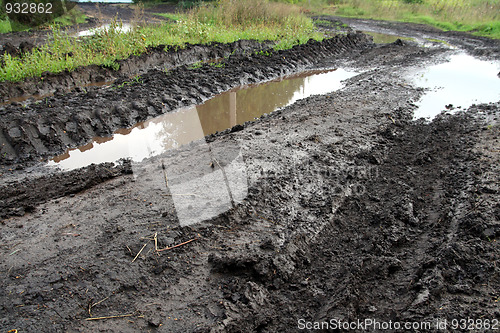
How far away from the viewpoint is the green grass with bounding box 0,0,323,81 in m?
8.44

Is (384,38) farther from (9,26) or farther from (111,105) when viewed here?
(9,26)

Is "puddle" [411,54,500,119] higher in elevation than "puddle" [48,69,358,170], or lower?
higher

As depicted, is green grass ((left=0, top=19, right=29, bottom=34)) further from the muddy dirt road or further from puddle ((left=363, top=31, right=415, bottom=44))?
puddle ((left=363, top=31, right=415, bottom=44))

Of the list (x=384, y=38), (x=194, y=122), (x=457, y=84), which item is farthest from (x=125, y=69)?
(x=384, y=38)

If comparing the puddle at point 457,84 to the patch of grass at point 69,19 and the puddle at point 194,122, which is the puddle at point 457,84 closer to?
the puddle at point 194,122

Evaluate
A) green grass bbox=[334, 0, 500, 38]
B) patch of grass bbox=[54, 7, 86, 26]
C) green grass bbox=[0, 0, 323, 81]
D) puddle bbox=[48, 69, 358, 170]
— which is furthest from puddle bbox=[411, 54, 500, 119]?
patch of grass bbox=[54, 7, 86, 26]

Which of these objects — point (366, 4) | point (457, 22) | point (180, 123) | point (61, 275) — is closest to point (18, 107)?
point (180, 123)

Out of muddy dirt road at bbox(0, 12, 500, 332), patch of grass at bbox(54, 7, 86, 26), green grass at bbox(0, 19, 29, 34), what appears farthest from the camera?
patch of grass at bbox(54, 7, 86, 26)

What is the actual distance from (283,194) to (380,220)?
44.7 inches

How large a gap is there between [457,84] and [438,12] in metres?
18.9

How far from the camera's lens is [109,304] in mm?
2529

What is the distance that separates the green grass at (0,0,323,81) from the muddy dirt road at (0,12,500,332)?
2444 millimetres

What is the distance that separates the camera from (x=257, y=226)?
3482mm

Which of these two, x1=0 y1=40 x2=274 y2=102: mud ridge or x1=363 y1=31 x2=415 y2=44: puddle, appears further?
x1=363 y1=31 x2=415 y2=44: puddle
